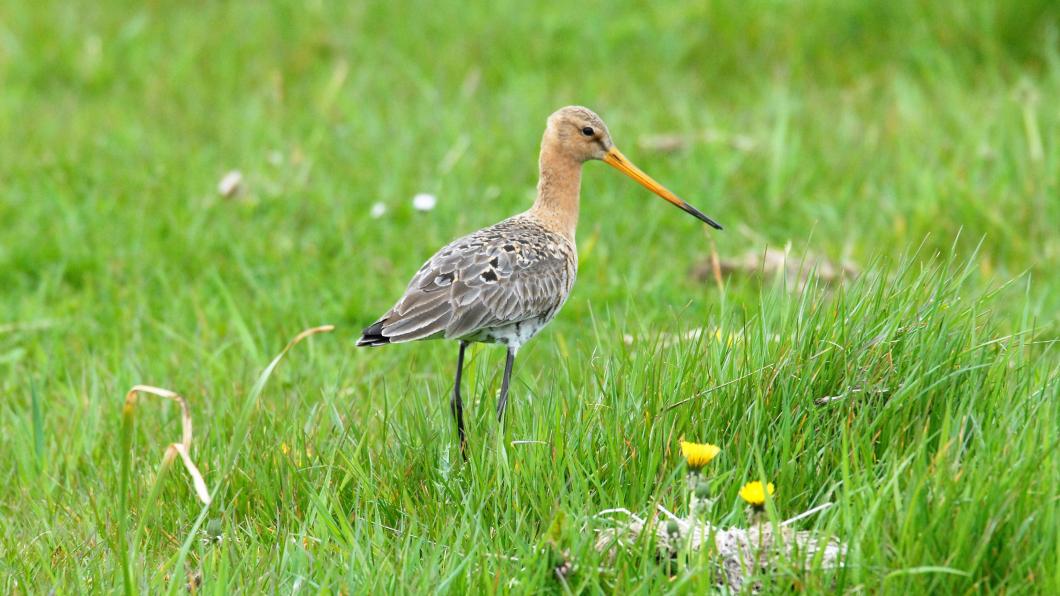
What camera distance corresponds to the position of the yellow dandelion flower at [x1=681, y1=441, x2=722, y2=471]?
359cm

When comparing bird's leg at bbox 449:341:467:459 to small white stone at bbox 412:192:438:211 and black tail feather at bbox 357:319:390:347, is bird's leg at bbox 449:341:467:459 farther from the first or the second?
small white stone at bbox 412:192:438:211

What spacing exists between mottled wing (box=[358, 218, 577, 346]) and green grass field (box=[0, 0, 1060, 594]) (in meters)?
0.22

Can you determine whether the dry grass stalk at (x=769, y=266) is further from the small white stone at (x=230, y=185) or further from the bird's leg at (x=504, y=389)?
the small white stone at (x=230, y=185)

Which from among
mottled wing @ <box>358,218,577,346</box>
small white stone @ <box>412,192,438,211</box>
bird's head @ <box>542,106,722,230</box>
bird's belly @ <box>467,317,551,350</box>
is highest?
bird's head @ <box>542,106,722,230</box>

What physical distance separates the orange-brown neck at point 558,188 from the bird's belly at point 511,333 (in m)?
0.57

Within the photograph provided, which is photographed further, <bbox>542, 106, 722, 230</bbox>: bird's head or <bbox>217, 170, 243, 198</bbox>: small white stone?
<bbox>217, 170, 243, 198</bbox>: small white stone

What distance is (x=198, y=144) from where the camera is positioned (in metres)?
8.33

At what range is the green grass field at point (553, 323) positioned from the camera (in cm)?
359

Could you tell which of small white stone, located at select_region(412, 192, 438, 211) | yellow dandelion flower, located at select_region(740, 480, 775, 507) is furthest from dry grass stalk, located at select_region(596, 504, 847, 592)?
small white stone, located at select_region(412, 192, 438, 211)

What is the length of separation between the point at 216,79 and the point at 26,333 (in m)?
3.52

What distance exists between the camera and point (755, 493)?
3471 mm

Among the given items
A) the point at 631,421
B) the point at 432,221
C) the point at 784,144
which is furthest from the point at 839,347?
the point at 784,144

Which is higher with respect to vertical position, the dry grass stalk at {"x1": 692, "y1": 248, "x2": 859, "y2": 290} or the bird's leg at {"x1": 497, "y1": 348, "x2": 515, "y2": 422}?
the dry grass stalk at {"x1": 692, "y1": 248, "x2": 859, "y2": 290}

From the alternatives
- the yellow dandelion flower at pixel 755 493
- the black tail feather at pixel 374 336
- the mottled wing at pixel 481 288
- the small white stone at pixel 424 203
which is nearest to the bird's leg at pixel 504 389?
the mottled wing at pixel 481 288
